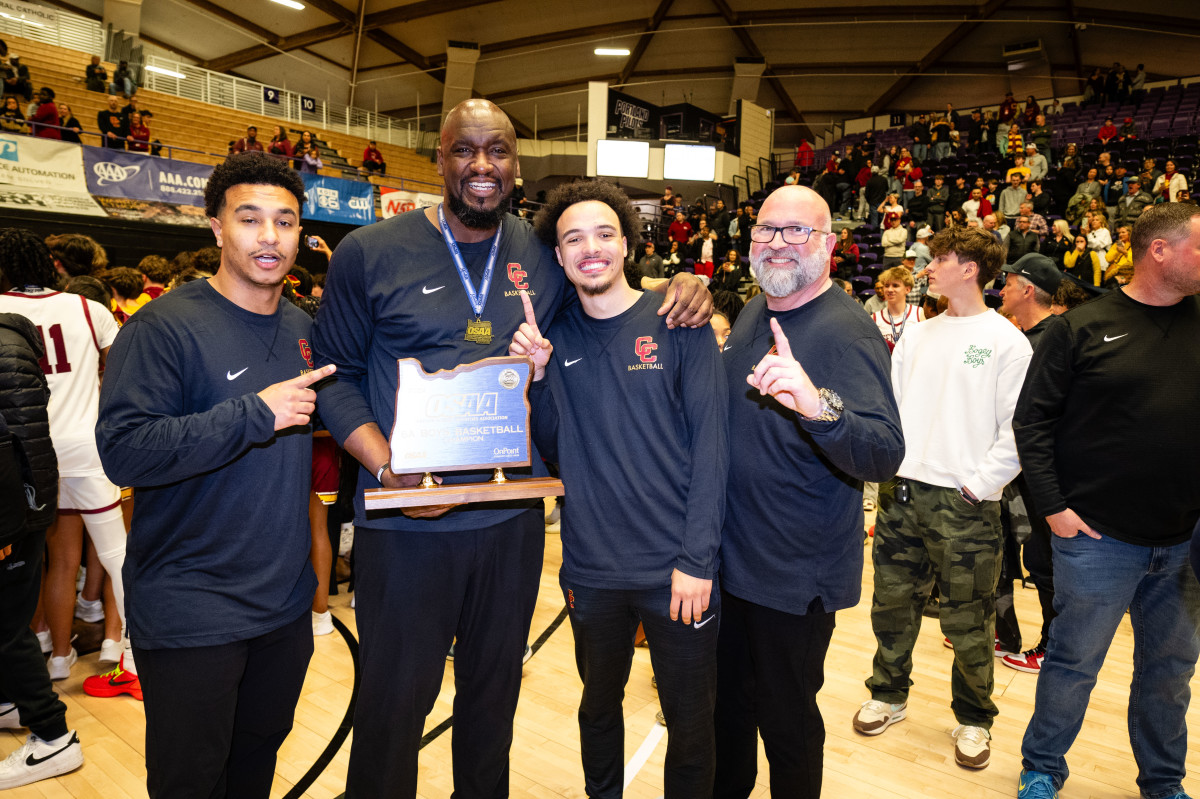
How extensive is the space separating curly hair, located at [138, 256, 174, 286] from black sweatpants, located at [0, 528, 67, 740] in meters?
3.64

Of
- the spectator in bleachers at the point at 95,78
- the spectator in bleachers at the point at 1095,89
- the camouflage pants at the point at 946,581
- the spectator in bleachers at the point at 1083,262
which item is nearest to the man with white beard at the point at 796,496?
the camouflage pants at the point at 946,581

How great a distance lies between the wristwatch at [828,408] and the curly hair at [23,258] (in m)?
3.38

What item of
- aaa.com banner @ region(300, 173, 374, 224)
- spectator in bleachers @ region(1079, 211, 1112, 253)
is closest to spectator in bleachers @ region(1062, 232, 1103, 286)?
spectator in bleachers @ region(1079, 211, 1112, 253)

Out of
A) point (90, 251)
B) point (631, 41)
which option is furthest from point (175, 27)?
point (90, 251)

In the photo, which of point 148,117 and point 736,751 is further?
point 148,117

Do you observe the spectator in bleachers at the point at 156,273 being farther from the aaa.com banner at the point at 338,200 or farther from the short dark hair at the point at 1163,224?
the aaa.com banner at the point at 338,200

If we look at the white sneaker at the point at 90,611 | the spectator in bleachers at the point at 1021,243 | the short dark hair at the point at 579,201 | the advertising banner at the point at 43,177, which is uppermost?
the advertising banner at the point at 43,177

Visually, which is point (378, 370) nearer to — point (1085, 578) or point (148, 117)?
point (1085, 578)

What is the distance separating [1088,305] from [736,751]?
205cm

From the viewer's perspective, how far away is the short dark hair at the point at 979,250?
3051 mm

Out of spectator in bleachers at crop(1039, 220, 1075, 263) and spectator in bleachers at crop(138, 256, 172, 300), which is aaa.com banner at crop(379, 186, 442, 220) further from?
spectator in bleachers at crop(1039, 220, 1075, 263)

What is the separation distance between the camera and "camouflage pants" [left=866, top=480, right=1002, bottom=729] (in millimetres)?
2996

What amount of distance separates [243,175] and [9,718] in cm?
276

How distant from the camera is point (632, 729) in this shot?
3191 millimetres
